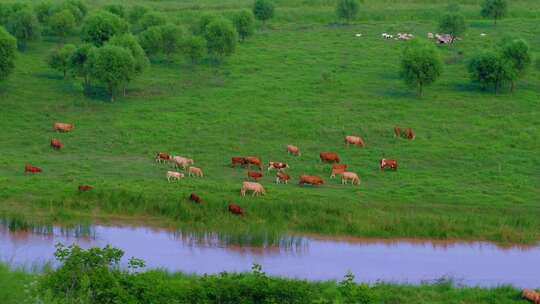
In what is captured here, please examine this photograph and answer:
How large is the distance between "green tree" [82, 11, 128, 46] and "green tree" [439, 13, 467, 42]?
22.0 m

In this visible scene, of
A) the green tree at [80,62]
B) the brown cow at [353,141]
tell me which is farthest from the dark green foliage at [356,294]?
the green tree at [80,62]

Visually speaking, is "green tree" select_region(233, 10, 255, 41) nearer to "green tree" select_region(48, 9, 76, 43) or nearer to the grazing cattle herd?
"green tree" select_region(48, 9, 76, 43)

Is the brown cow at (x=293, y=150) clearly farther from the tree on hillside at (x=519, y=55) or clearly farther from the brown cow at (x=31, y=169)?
the tree on hillside at (x=519, y=55)

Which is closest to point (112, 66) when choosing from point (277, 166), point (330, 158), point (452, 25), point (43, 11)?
point (277, 166)

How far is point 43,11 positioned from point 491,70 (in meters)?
31.9

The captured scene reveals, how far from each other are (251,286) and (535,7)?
2656 inches

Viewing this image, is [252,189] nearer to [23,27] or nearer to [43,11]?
[23,27]

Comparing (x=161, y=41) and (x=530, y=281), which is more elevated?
(x=161, y=41)

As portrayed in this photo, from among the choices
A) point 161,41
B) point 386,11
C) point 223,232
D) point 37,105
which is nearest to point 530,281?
point 223,232

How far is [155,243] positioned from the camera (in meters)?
35.2

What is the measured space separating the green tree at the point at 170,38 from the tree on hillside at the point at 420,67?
14.3 meters

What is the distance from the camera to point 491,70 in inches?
2263

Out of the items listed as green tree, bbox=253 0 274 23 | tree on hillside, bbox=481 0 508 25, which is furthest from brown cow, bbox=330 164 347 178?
tree on hillside, bbox=481 0 508 25

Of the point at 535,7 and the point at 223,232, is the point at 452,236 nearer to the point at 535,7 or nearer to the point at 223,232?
the point at 223,232
